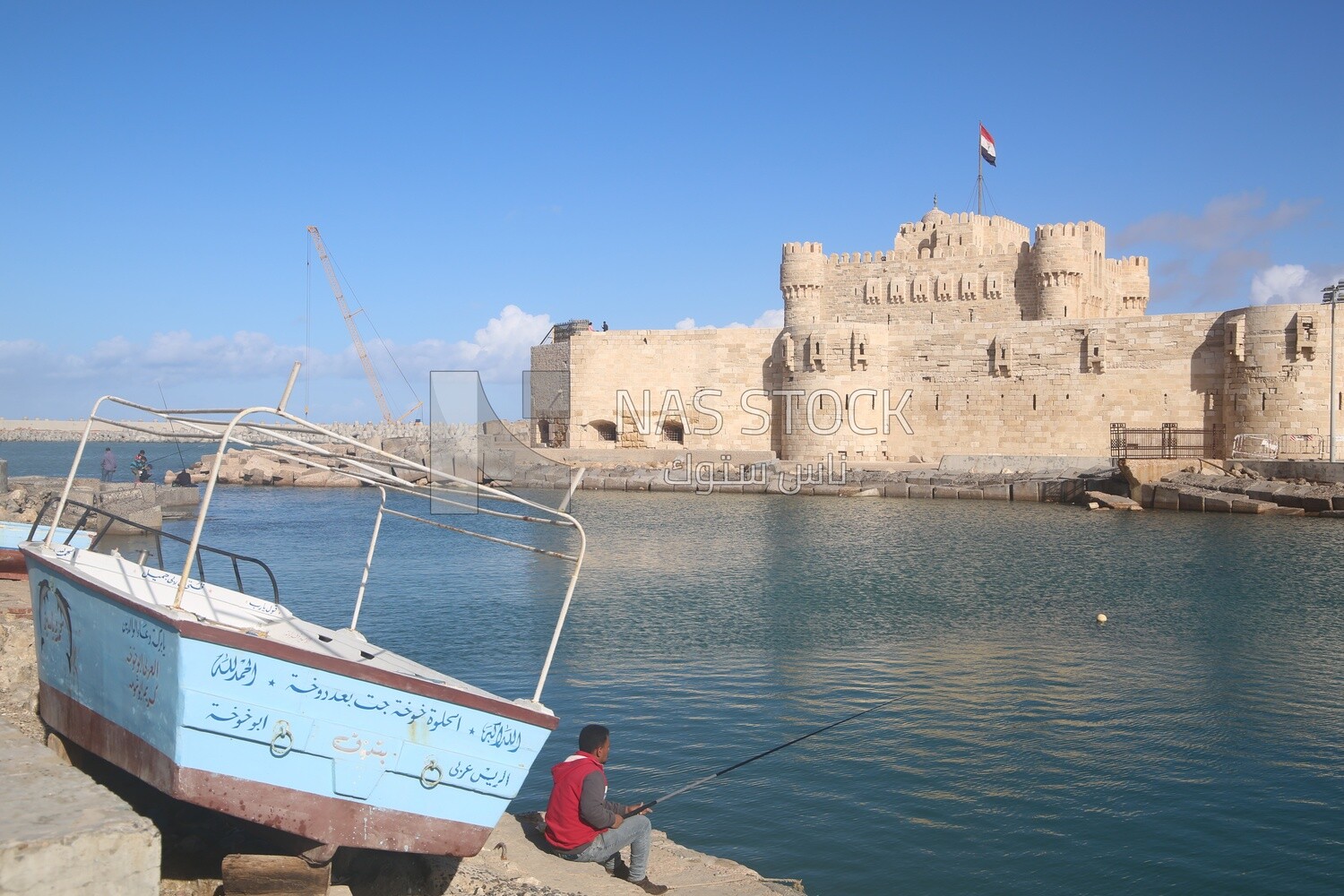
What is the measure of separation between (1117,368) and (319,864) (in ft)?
84.7

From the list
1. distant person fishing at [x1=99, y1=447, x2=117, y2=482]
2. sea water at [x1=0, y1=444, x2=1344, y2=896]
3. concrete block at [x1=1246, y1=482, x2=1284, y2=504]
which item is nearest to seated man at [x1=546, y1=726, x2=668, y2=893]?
sea water at [x1=0, y1=444, x2=1344, y2=896]

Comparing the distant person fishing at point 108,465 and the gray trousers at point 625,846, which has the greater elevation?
the distant person fishing at point 108,465

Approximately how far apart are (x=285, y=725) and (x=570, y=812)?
4.52 feet

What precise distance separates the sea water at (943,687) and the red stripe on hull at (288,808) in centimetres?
163

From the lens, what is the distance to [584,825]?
5000mm

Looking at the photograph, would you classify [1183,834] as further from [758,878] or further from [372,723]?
[372,723]

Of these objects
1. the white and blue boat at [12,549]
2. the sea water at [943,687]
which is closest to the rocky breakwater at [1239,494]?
the sea water at [943,687]

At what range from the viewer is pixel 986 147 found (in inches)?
1316

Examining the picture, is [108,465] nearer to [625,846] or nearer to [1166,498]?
[1166,498]

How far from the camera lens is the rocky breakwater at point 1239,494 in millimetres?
21266

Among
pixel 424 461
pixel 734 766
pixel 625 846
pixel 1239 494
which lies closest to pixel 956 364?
pixel 1239 494

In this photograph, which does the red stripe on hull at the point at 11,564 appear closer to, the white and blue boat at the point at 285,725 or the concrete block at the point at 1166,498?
the white and blue boat at the point at 285,725

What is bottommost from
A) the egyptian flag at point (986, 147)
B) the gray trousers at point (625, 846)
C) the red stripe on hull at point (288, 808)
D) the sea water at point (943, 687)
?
the sea water at point (943, 687)

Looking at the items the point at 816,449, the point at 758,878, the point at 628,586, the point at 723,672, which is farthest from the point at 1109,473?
the point at 758,878
